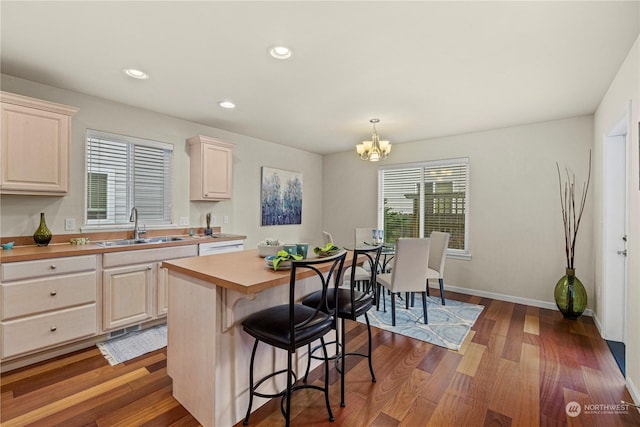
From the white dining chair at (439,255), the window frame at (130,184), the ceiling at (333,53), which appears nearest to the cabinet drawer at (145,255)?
the window frame at (130,184)

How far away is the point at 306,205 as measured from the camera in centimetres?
594

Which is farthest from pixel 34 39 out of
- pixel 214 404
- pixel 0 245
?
pixel 214 404

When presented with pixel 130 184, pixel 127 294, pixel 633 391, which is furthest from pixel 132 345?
pixel 633 391

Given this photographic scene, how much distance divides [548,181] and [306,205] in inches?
155

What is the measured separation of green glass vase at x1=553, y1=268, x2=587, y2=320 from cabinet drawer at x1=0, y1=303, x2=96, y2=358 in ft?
16.5

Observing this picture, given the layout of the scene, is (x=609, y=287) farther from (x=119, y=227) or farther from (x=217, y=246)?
(x=119, y=227)

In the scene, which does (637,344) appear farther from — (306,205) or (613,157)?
(306,205)

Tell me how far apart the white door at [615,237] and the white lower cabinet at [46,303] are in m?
4.98

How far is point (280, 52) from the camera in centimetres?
222

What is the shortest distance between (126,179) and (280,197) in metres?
2.48

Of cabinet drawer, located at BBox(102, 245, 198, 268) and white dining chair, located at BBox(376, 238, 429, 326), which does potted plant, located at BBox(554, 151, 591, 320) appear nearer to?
white dining chair, located at BBox(376, 238, 429, 326)

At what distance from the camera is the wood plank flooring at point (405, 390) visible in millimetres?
1808

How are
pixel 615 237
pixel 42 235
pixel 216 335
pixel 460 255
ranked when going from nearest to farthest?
pixel 216 335 < pixel 42 235 < pixel 615 237 < pixel 460 255

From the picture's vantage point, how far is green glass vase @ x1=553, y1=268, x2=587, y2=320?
11.0ft
